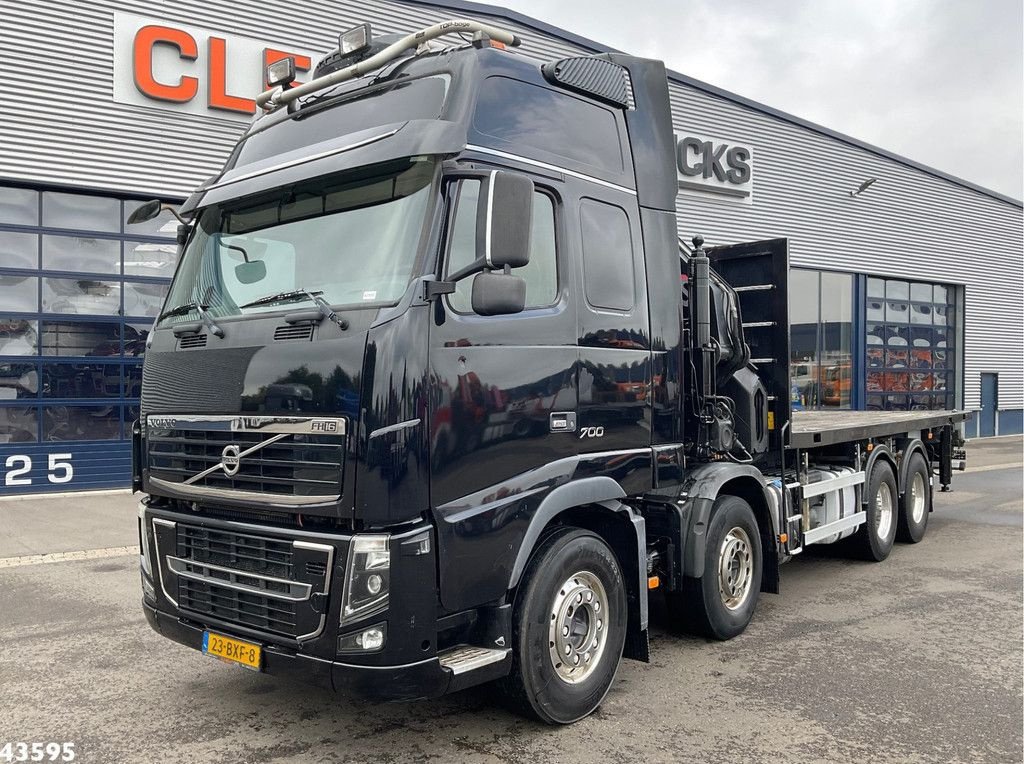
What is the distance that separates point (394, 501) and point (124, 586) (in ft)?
16.1

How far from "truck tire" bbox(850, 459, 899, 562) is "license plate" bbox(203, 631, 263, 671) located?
602 cm

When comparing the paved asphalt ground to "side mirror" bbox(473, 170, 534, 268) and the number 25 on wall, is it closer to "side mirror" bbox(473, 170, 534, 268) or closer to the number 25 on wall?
"side mirror" bbox(473, 170, 534, 268)

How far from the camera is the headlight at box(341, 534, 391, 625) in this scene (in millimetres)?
3393

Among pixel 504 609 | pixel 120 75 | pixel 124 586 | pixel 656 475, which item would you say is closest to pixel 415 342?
pixel 504 609

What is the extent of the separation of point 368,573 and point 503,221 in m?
1.55

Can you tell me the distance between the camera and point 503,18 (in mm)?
15297

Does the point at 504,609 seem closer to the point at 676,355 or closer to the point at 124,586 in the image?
the point at 676,355

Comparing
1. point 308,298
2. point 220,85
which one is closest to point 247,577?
point 308,298

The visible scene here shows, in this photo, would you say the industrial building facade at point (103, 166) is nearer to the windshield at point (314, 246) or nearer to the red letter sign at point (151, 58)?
the red letter sign at point (151, 58)

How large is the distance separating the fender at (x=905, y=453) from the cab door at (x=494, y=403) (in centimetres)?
577

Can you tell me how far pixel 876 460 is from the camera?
8188 mm

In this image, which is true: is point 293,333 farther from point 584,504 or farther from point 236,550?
point 584,504

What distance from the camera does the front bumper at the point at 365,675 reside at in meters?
3.45

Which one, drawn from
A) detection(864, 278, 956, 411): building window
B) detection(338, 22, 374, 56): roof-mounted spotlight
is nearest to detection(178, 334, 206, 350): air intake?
detection(338, 22, 374, 56): roof-mounted spotlight
